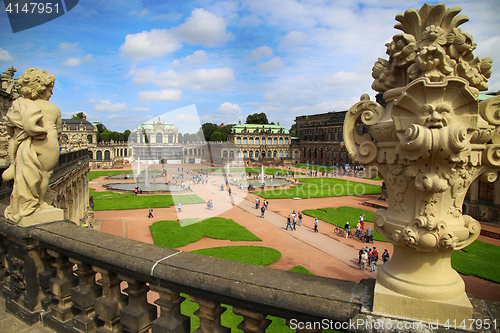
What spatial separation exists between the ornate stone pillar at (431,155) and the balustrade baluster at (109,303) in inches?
112

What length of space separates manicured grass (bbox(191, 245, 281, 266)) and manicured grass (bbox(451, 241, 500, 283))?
985 centimetres

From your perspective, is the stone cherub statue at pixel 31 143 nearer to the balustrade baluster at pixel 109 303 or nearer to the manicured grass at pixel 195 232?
the balustrade baluster at pixel 109 303

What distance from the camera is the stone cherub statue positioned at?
4371mm

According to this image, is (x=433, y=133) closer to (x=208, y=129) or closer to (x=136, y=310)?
(x=136, y=310)

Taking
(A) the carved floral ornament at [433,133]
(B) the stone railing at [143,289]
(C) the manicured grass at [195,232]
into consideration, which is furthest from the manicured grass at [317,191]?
(A) the carved floral ornament at [433,133]

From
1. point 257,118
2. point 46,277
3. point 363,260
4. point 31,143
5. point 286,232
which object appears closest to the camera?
point 46,277

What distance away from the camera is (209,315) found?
2.88 metres

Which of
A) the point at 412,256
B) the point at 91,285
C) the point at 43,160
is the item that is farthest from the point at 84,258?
the point at 412,256

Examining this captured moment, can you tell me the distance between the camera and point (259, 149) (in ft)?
356

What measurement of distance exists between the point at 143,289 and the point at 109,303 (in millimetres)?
571

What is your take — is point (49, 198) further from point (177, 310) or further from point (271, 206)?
point (271, 206)

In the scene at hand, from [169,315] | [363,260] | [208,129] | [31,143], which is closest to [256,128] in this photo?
[208,129]

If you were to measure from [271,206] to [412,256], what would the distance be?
31.3 meters

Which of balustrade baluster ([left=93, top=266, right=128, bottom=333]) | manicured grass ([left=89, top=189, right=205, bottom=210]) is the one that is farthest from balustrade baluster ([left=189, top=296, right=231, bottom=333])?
manicured grass ([left=89, top=189, right=205, bottom=210])
